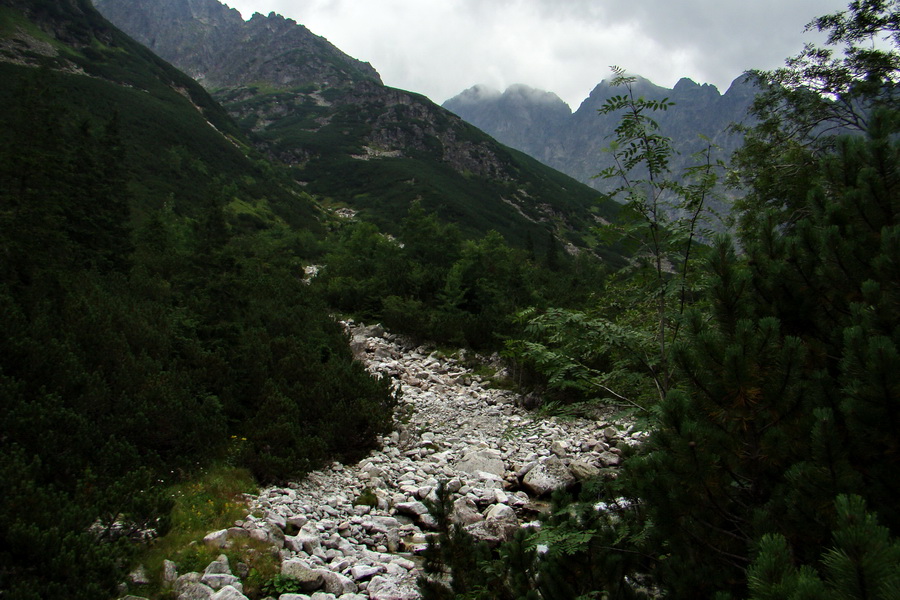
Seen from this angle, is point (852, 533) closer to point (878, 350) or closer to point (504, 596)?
point (878, 350)

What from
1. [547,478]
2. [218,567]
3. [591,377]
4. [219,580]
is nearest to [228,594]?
[219,580]

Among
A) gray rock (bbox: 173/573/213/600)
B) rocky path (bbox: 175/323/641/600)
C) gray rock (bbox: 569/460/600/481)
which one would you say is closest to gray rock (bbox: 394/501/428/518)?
rocky path (bbox: 175/323/641/600)

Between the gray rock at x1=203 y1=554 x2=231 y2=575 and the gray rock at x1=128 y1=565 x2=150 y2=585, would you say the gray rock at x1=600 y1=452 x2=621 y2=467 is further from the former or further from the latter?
the gray rock at x1=128 y1=565 x2=150 y2=585

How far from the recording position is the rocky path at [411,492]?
4406 millimetres

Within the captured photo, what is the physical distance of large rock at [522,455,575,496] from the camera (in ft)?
22.6

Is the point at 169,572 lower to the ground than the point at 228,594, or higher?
lower

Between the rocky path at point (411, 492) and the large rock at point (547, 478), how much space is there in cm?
2

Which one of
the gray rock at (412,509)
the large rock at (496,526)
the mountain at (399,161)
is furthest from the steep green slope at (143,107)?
the large rock at (496,526)

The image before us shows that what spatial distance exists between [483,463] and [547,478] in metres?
1.31

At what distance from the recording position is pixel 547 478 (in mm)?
7074

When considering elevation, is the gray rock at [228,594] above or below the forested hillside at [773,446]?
below

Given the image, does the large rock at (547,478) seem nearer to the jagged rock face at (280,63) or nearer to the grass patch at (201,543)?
the grass patch at (201,543)

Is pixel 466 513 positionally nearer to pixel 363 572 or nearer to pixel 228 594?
Result: pixel 363 572

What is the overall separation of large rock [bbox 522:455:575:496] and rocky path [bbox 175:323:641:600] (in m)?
0.02
